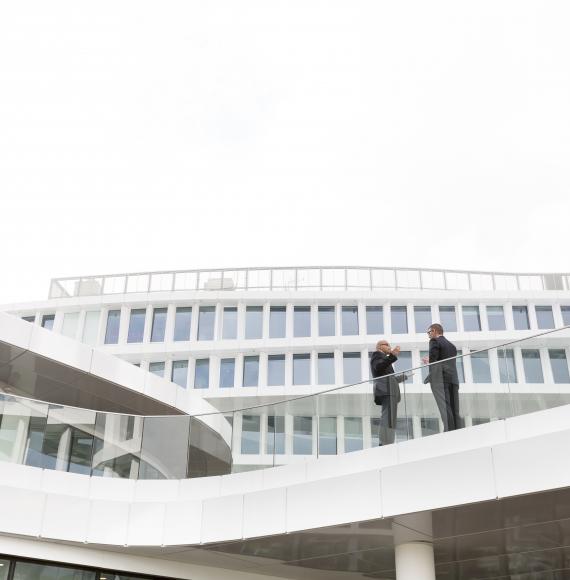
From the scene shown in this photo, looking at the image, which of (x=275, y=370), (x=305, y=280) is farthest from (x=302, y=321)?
(x=305, y=280)

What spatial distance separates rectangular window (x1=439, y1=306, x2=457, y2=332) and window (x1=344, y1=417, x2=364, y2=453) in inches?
1247

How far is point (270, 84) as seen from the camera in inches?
1297

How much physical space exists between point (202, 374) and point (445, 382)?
31525 mm

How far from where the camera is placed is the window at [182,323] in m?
42.4

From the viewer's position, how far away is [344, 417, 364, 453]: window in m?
11.6

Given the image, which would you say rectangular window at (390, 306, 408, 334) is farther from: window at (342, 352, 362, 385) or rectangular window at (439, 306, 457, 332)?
window at (342, 352, 362, 385)

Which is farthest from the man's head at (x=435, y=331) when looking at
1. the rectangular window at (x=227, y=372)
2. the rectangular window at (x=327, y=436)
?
the rectangular window at (x=227, y=372)

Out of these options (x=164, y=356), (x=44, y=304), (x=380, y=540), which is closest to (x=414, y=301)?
(x=164, y=356)

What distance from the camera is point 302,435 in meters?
12.3

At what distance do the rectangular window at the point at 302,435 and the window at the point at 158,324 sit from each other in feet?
101

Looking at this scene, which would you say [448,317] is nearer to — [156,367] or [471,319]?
[471,319]

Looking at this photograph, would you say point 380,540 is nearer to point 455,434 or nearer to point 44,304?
point 455,434

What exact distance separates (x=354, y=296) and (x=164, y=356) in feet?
34.6

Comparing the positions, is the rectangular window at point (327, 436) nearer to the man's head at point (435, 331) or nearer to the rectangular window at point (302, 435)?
the rectangular window at point (302, 435)
